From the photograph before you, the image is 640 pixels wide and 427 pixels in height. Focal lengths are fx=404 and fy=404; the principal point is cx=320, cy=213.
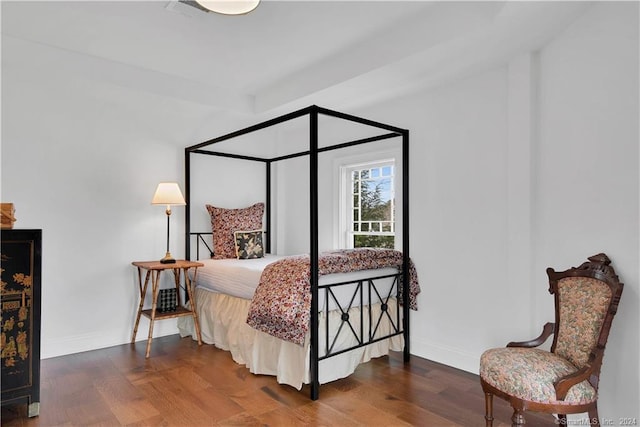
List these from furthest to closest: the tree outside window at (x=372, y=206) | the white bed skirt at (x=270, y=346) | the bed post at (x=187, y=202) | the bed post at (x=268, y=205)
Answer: the bed post at (x=268, y=205) < the bed post at (x=187, y=202) < the tree outside window at (x=372, y=206) < the white bed skirt at (x=270, y=346)

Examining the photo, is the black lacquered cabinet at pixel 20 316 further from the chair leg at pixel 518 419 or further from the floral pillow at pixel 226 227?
the chair leg at pixel 518 419

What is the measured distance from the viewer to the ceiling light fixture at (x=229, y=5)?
6.73ft

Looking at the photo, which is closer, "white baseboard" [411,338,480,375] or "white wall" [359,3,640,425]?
"white wall" [359,3,640,425]

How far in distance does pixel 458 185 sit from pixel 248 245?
2153 millimetres

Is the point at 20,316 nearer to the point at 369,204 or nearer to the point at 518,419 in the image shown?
the point at 518,419

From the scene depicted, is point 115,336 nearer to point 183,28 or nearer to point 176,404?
point 176,404

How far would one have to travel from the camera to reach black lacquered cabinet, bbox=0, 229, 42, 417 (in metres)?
2.30

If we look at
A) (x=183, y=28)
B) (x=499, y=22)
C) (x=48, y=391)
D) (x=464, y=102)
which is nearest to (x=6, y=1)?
(x=183, y=28)

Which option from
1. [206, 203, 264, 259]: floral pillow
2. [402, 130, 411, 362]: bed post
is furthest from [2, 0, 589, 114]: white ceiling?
[206, 203, 264, 259]: floral pillow

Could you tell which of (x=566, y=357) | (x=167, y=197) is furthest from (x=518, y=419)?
(x=167, y=197)

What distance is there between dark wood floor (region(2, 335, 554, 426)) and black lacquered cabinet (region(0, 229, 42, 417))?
188 millimetres

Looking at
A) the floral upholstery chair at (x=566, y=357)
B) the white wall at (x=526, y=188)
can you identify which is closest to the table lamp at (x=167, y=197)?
the white wall at (x=526, y=188)

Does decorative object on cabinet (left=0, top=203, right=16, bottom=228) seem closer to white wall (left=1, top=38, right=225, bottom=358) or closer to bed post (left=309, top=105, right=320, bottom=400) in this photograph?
white wall (left=1, top=38, right=225, bottom=358)

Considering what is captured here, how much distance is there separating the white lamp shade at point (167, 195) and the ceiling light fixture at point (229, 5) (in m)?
2.00
